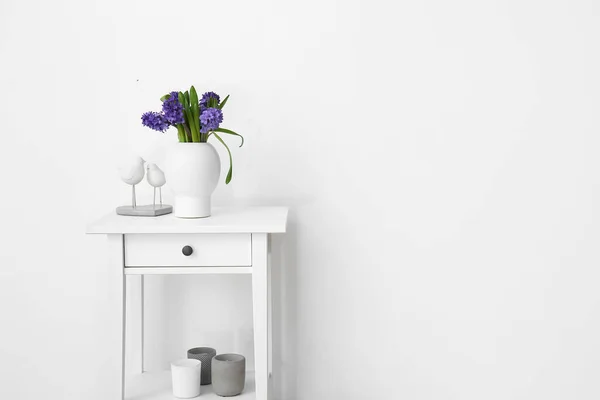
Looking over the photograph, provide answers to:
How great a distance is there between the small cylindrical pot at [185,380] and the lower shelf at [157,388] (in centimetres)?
3

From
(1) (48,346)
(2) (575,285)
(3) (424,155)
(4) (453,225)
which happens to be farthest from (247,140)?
(2) (575,285)

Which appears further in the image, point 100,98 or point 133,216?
point 100,98

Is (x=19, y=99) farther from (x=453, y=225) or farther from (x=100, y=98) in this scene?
(x=453, y=225)

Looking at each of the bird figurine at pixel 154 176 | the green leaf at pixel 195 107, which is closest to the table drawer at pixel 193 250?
the bird figurine at pixel 154 176

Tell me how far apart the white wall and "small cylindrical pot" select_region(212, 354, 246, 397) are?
30 centimetres

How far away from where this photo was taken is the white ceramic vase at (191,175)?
1662 millimetres

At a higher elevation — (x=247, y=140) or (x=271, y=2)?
(x=271, y=2)

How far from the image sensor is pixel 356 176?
6.63ft

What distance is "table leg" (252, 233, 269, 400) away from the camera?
5.29 ft

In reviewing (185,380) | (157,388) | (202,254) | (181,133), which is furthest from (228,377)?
(181,133)

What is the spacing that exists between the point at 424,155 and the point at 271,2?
2.26 ft

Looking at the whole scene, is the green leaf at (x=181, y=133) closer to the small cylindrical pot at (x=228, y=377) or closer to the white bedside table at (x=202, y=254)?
the white bedside table at (x=202, y=254)

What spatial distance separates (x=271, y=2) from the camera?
199 centimetres

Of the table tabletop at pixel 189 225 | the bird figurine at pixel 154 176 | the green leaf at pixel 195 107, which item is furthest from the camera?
the bird figurine at pixel 154 176
